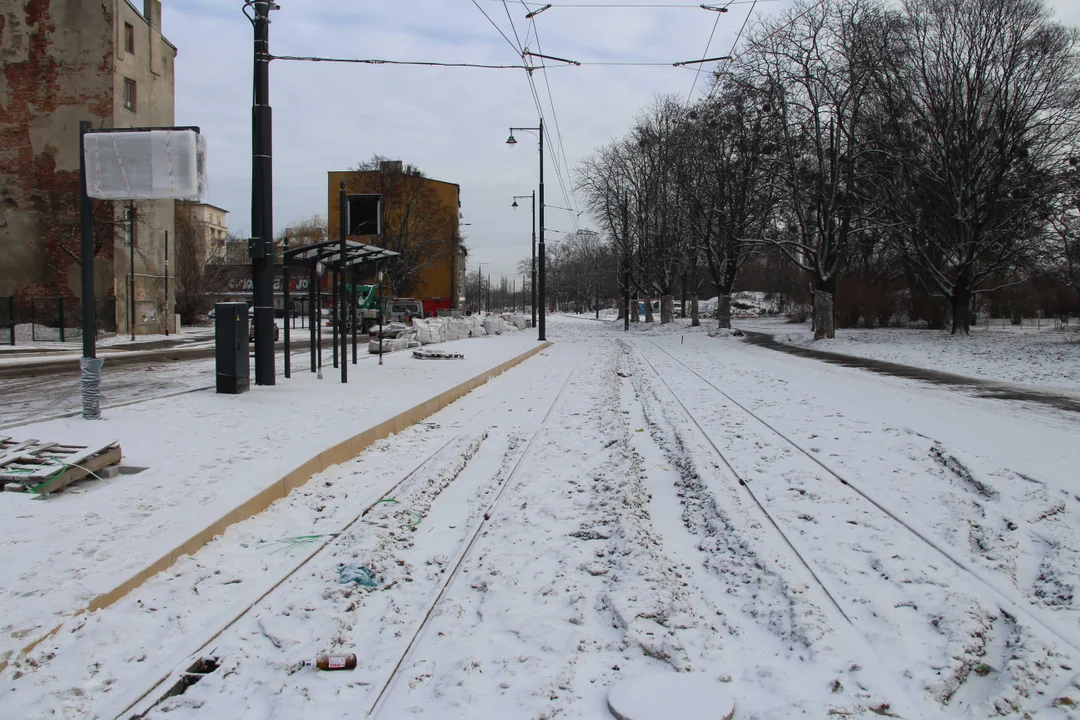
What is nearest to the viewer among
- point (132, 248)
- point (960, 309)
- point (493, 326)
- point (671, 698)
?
point (671, 698)

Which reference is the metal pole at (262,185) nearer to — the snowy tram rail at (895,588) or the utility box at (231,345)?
the utility box at (231,345)

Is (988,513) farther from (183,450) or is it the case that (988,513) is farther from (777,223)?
(777,223)

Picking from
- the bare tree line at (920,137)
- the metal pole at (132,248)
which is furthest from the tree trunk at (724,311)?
the metal pole at (132,248)

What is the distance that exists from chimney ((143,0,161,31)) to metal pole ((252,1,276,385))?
1204 inches

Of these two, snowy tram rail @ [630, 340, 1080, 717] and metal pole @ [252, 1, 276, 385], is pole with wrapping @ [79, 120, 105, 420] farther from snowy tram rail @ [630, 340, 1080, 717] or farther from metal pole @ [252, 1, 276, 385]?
snowy tram rail @ [630, 340, 1080, 717]

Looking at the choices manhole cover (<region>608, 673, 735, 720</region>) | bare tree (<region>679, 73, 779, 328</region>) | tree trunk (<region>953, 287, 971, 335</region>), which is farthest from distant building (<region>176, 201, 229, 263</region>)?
manhole cover (<region>608, 673, 735, 720</region>)

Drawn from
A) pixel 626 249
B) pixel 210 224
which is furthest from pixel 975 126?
pixel 210 224

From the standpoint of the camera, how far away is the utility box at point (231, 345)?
10.5 meters

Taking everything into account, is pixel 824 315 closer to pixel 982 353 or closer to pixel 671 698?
pixel 982 353

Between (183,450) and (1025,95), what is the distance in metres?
30.1

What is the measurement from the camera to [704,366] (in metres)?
20.5

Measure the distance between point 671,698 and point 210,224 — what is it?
117 metres

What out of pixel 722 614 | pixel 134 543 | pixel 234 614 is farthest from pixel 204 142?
pixel 722 614

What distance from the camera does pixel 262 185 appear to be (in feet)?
37.8
